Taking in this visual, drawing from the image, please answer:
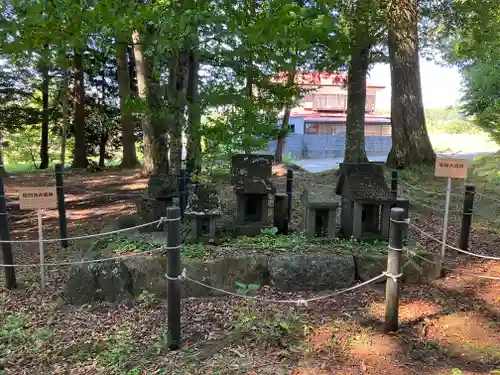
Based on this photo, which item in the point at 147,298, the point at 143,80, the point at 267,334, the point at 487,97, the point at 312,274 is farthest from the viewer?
the point at 487,97

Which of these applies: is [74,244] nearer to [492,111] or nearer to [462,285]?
[462,285]

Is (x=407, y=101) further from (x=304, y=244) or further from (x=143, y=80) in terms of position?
(x=304, y=244)

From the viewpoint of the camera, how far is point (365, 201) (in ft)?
15.1

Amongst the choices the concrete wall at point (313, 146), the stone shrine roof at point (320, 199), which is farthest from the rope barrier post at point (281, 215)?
the concrete wall at point (313, 146)

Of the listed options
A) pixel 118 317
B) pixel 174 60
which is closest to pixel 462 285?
pixel 118 317

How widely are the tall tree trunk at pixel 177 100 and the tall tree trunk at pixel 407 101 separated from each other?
614 cm

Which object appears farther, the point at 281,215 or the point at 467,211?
the point at 281,215

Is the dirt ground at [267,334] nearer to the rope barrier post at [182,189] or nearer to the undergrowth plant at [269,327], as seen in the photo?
the undergrowth plant at [269,327]

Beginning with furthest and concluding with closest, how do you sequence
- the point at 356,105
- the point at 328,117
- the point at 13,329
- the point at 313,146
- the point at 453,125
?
the point at 328,117 → the point at 453,125 → the point at 313,146 → the point at 356,105 → the point at 13,329

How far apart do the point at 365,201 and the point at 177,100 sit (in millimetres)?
3343

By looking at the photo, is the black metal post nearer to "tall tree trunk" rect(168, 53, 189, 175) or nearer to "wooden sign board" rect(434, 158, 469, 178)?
"wooden sign board" rect(434, 158, 469, 178)

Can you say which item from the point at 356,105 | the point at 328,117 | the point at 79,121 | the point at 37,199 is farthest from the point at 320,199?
the point at 328,117

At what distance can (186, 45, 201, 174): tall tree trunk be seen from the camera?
609 cm

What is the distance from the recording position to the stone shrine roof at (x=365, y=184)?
459 centimetres
